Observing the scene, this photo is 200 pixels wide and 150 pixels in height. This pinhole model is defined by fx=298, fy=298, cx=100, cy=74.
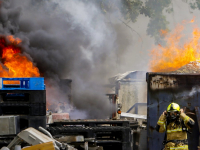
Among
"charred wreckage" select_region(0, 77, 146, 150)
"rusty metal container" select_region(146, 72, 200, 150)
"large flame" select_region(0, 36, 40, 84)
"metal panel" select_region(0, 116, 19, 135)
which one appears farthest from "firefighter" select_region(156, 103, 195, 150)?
"large flame" select_region(0, 36, 40, 84)

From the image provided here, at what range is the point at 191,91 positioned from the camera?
623cm

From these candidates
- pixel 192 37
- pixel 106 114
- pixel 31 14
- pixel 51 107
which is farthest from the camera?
pixel 192 37

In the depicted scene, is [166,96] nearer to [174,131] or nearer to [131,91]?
[174,131]

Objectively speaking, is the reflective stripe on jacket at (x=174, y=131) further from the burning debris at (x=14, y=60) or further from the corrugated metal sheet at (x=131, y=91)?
the corrugated metal sheet at (x=131, y=91)

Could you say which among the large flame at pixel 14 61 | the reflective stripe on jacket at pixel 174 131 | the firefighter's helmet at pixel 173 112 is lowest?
the reflective stripe on jacket at pixel 174 131

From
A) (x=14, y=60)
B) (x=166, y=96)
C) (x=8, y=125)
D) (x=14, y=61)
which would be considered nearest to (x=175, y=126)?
(x=166, y=96)

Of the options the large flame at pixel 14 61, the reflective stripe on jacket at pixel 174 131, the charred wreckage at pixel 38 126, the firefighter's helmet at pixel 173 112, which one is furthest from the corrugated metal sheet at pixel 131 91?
the firefighter's helmet at pixel 173 112

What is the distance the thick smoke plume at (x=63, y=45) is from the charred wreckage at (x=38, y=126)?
394 inches

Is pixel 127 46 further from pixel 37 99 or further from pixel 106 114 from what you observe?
pixel 37 99

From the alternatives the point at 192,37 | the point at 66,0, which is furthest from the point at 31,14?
the point at 192,37

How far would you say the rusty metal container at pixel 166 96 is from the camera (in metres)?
6.17

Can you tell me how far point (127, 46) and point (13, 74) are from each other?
18133 mm

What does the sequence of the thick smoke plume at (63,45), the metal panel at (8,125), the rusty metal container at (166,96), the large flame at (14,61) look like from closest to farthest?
the metal panel at (8,125) → the rusty metal container at (166,96) → the large flame at (14,61) → the thick smoke plume at (63,45)

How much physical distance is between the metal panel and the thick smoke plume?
10420 millimetres
